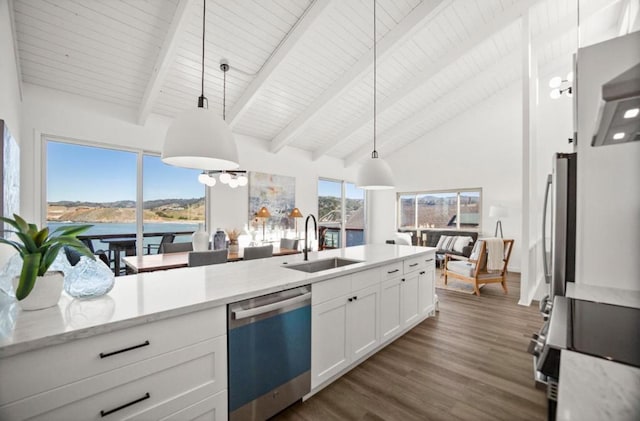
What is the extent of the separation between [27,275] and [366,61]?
4.13 meters

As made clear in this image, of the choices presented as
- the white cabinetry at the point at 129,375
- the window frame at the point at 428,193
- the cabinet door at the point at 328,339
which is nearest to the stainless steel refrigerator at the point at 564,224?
the cabinet door at the point at 328,339

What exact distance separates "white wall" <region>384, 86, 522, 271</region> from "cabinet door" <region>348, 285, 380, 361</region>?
5.29 metres

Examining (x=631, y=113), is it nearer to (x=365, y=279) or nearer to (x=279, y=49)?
(x=365, y=279)

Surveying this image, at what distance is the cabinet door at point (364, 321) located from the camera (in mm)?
2119

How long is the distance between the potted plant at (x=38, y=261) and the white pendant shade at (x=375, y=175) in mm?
2366

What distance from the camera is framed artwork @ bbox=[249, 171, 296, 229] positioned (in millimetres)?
5570

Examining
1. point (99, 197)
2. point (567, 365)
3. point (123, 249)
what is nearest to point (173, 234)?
point (123, 249)

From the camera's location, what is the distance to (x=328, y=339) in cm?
194

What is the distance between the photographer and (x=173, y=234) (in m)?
4.59

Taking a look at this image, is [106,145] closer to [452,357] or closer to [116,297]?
[116,297]

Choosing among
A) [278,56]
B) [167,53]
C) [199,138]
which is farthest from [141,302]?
[278,56]

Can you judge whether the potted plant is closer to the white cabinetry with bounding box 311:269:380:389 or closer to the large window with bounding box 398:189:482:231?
the white cabinetry with bounding box 311:269:380:389

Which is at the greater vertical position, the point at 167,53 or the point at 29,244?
the point at 167,53

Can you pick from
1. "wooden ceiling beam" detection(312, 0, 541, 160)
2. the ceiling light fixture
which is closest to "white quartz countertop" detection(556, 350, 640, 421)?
the ceiling light fixture
